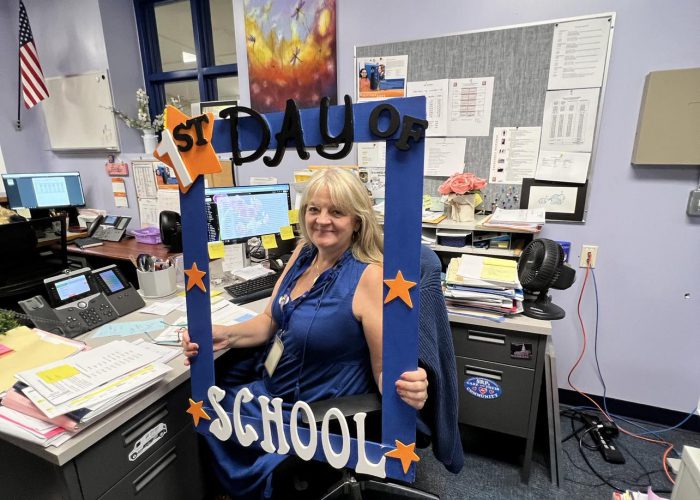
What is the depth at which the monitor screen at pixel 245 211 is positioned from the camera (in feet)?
5.70

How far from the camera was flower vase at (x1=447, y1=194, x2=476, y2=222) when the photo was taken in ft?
6.09

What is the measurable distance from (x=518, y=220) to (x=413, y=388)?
4.28 ft

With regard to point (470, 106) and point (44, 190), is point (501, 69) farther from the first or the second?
point (44, 190)

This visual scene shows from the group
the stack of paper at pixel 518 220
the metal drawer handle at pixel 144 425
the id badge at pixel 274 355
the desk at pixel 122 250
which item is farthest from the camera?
the desk at pixel 122 250

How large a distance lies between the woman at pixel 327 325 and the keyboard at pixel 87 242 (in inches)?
86.6

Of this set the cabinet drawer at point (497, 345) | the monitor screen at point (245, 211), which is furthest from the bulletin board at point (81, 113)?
the cabinet drawer at point (497, 345)

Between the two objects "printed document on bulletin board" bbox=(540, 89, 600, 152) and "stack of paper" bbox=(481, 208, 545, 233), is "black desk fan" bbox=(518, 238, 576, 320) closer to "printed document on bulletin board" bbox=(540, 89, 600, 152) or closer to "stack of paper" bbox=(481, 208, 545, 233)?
"stack of paper" bbox=(481, 208, 545, 233)

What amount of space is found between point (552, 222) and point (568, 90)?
66 cm

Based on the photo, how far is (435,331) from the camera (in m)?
1.06

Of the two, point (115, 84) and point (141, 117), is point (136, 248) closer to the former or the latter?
point (141, 117)

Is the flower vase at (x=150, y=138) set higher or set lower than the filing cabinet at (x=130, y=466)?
higher

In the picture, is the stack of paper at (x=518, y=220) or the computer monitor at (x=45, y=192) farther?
the computer monitor at (x=45, y=192)

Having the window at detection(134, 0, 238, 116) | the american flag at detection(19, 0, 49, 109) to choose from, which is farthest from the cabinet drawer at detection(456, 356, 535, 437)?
the american flag at detection(19, 0, 49, 109)

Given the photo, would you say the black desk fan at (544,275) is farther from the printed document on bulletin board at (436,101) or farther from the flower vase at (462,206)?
the printed document on bulletin board at (436,101)
